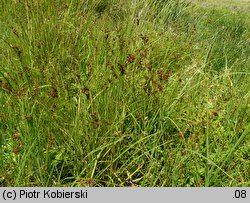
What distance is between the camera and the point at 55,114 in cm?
162

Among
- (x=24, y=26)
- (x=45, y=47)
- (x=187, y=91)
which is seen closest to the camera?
(x=187, y=91)

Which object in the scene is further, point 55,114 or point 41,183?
point 55,114

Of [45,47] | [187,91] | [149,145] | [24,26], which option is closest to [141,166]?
[149,145]

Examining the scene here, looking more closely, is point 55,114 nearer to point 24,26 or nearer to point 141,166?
point 141,166

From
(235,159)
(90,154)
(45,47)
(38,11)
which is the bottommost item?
(235,159)

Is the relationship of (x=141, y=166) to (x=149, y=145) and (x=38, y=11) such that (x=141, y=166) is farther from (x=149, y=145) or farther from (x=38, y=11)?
(x=38, y=11)

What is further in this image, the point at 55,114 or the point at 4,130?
the point at 4,130

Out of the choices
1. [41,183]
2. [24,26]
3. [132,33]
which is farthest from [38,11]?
[41,183]

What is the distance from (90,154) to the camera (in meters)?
1.56

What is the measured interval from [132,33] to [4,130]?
1344 millimetres
